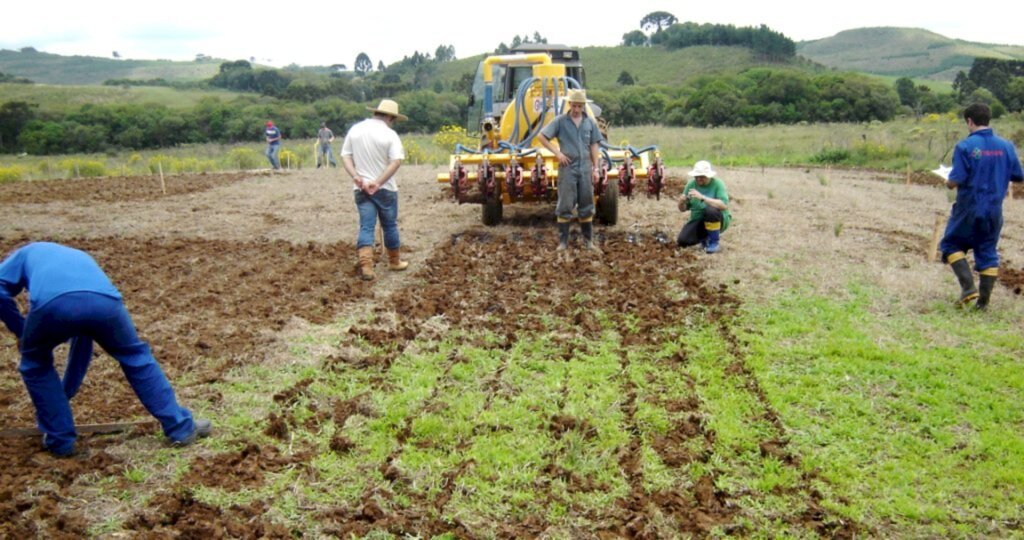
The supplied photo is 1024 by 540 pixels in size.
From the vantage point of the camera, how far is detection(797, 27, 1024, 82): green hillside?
3809 inches

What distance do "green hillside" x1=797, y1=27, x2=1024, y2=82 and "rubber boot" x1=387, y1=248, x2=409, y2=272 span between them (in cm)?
9499

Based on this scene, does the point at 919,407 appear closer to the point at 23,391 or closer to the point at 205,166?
the point at 23,391

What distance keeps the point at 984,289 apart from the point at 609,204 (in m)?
4.67

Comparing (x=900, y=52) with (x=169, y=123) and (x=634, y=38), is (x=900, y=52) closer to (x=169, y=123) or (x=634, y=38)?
(x=634, y=38)

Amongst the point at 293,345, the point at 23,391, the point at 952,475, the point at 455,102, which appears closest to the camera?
the point at 952,475

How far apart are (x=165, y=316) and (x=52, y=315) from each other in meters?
2.91

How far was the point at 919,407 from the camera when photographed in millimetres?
4691

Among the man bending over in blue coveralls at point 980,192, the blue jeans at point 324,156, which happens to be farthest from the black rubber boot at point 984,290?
the blue jeans at point 324,156

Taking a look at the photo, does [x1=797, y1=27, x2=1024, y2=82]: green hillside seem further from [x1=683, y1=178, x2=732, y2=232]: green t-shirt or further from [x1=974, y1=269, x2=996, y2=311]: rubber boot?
[x1=974, y1=269, x2=996, y2=311]: rubber boot

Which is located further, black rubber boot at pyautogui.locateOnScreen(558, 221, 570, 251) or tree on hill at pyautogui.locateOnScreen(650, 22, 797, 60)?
tree on hill at pyautogui.locateOnScreen(650, 22, 797, 60)

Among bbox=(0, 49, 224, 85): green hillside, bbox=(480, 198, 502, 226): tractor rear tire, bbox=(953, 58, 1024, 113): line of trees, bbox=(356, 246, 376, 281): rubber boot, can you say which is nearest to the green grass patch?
bbox=(356, 246, 376, 281): rubber boot

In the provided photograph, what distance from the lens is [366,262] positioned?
781 cm

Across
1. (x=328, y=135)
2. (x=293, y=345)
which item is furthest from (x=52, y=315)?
(x=328, y=135)

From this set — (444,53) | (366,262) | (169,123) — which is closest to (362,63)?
(444,53)
